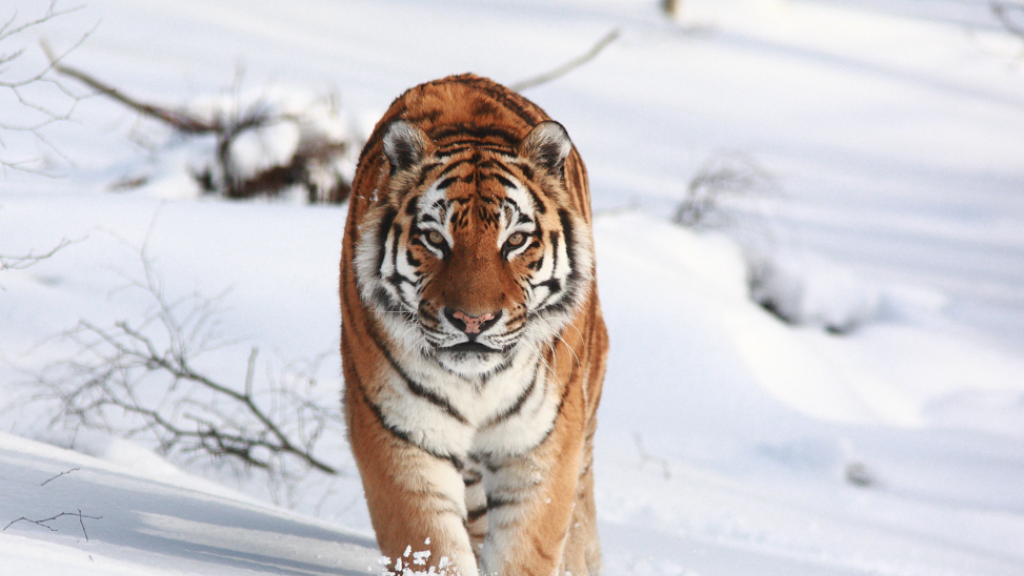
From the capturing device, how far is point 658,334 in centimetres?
486

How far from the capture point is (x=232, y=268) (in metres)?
4.41

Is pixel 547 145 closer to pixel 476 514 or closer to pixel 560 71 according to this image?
pixel 476 514

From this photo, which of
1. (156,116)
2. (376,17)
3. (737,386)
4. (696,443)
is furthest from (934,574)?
(376,17)

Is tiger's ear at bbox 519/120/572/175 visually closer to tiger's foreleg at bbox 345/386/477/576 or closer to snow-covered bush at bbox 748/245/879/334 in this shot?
tiger's foreleg at bbox 345/386/477/576

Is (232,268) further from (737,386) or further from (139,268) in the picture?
(737,386)

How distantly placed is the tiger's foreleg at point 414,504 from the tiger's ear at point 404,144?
529 mm

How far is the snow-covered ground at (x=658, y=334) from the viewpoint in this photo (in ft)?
8.68

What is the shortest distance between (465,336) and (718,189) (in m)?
4.41

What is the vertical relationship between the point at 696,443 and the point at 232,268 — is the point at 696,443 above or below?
below

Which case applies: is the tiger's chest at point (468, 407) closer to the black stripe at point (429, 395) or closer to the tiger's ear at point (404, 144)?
the black stripe at point (429, 395)

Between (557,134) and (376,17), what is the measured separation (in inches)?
463

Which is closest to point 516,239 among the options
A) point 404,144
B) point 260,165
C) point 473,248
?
point 473,248

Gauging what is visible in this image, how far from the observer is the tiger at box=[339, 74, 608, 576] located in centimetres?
192

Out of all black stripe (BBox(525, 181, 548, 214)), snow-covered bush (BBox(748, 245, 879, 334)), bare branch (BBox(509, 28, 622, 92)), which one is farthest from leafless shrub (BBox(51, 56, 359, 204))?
black stripe (BBox(525, 181, 548, 214))
